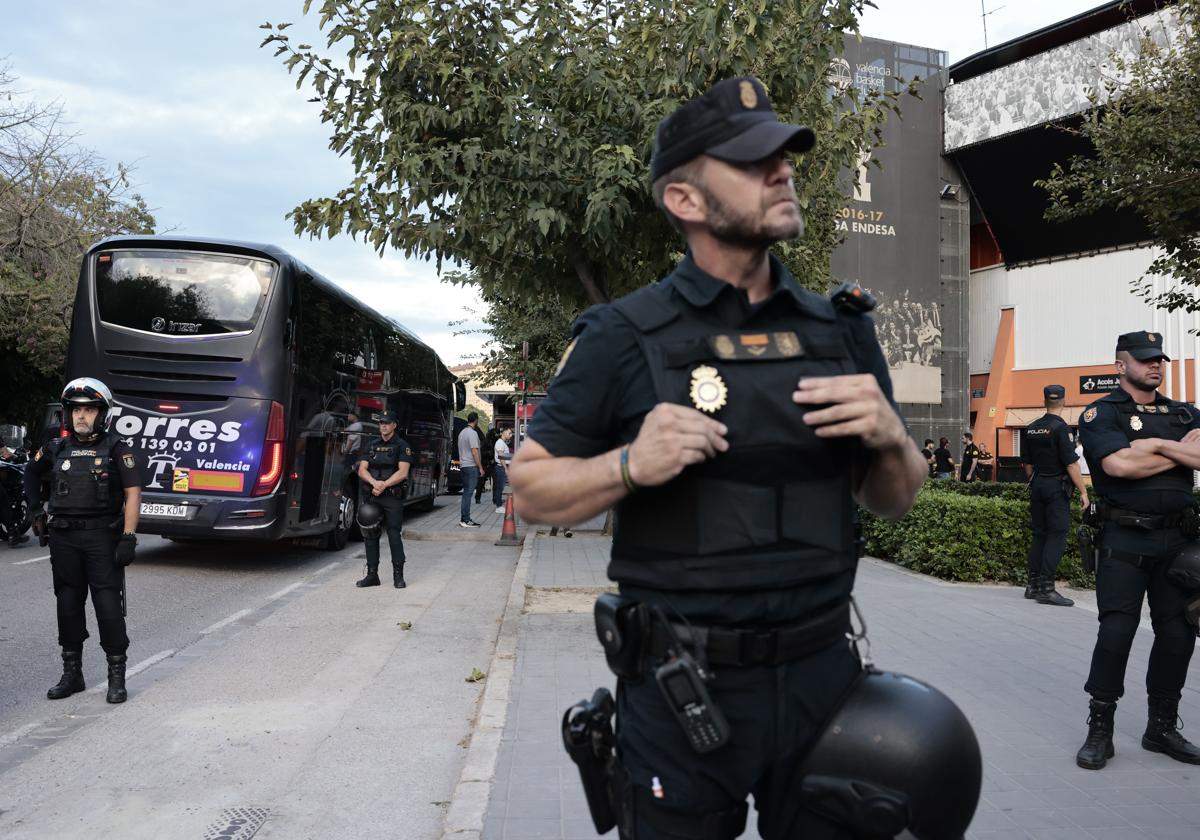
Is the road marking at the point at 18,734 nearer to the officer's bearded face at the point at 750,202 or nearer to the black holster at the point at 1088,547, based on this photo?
the officer's bearded face at the point at 750,202

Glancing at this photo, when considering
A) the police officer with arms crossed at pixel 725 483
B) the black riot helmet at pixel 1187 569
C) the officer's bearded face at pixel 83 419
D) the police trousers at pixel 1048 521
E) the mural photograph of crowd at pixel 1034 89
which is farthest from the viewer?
the mural photograph of crowd at pixel 1034 89

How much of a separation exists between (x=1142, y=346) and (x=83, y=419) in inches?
229

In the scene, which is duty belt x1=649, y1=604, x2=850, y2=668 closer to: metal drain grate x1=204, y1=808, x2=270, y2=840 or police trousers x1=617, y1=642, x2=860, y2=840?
police trousers x1=617, y1=642, x2=860, y2=840

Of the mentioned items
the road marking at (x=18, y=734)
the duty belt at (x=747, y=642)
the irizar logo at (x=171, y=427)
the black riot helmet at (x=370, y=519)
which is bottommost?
the road marking at (x=18, y=734)

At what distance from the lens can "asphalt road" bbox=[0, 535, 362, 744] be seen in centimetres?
639

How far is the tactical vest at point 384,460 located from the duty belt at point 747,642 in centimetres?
910

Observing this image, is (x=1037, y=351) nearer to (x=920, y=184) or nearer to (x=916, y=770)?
(x=920, y=184)

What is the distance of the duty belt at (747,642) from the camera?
1.83 m

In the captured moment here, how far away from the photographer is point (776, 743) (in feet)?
6.10

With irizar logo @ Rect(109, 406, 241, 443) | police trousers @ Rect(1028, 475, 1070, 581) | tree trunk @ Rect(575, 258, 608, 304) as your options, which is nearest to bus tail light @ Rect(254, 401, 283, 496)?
irizar logo @ Rect(109, 406, 241, 443)

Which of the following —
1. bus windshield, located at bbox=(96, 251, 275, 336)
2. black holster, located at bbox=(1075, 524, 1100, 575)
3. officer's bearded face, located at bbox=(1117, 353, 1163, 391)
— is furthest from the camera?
bus windshield, located at bbox=(96, 251, 275, 336)

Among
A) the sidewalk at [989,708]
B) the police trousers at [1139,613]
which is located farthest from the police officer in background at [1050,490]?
the police trousers at [1139,613]

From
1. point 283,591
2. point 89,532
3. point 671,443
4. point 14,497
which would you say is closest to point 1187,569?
point 671,443

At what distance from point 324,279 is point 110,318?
8.35 feet
